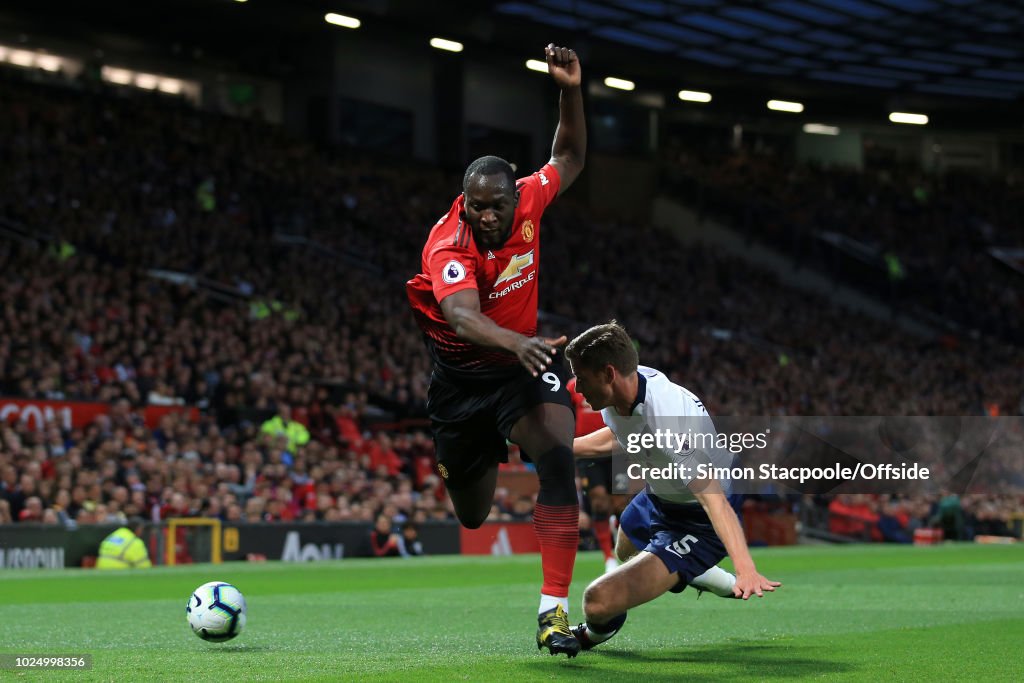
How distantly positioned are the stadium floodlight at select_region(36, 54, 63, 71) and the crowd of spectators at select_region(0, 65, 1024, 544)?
3.18 meters

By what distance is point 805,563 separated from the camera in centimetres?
1848

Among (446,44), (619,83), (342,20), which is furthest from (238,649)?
(619,83)

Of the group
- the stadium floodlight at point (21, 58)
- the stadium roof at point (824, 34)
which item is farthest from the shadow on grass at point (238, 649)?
the stadium floodlight at point (21, 58)

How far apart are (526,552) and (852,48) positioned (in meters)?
24.5

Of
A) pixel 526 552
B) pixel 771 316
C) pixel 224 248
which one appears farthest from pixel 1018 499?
pixel 224 248

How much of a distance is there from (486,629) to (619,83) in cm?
3615

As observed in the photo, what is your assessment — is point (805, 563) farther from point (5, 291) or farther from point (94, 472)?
point (5, 291)

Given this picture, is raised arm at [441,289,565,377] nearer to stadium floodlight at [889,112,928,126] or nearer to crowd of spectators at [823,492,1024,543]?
crowd of spectators at [823,492,1024,543]

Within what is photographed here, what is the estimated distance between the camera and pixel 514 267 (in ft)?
21.2

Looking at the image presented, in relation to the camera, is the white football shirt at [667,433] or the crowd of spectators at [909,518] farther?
the crowd of spectators at [909,518]

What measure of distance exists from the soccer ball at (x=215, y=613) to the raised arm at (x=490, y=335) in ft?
6.88

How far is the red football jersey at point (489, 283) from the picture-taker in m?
6.26

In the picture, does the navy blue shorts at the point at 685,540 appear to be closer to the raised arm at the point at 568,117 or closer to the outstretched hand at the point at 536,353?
the outstretched hand at the point at 536,353

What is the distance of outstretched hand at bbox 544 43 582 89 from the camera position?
7.00 m
